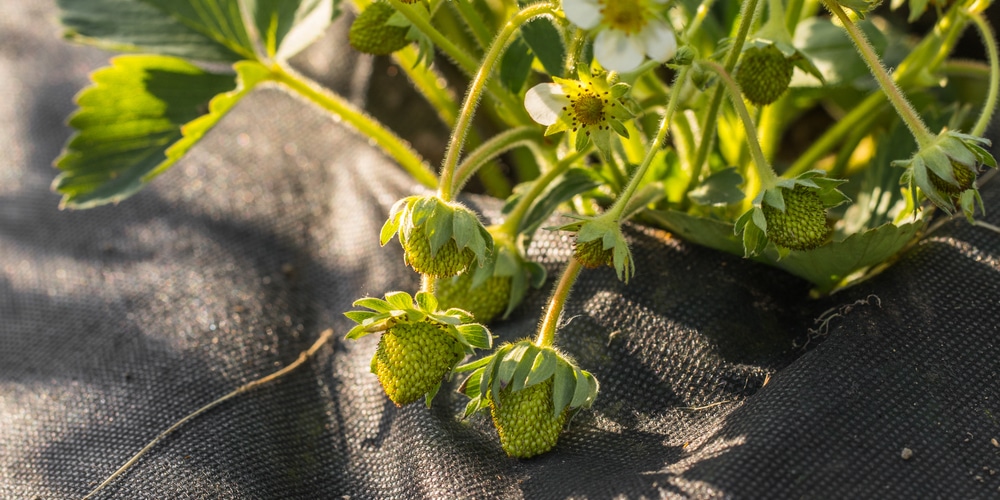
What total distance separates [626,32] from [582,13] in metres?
0.03

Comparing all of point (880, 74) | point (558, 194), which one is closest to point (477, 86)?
point (558, 194)

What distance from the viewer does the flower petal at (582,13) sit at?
510mm

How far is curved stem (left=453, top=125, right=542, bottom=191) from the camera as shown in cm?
67

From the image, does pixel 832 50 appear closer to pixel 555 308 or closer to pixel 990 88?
pixel 990 88

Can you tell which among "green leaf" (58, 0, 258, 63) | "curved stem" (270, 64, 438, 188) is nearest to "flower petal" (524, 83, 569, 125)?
"curved stem" (270, 64, 438, 188)

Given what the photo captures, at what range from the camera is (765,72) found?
671 millimetres

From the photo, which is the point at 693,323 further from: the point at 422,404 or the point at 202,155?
the point at 202,155

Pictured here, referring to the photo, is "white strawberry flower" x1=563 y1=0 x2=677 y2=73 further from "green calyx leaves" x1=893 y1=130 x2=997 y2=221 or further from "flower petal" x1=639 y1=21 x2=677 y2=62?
"green calyx leaves" x1=893 y1=130 x2=997 y2=221

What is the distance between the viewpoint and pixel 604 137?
0.61 meters

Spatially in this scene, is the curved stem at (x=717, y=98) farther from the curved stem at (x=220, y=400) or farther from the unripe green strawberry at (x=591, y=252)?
the curved stem at (x=220, y=400)

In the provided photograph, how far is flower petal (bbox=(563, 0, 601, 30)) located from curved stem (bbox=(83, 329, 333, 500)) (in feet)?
1.42

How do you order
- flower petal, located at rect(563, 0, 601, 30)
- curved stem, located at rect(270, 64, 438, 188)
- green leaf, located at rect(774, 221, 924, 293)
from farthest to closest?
curved stem, located at rect(270, 64, 438, 188) → green leaf, located at rect(774, 221, 924, 293) → flower petal, located at rect(563, 0, 601, 30)

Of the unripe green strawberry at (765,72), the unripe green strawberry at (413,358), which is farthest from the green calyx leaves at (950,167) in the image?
A: the unripe green strawberry at (413,358)

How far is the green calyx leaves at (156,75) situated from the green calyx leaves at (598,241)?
38 cm
